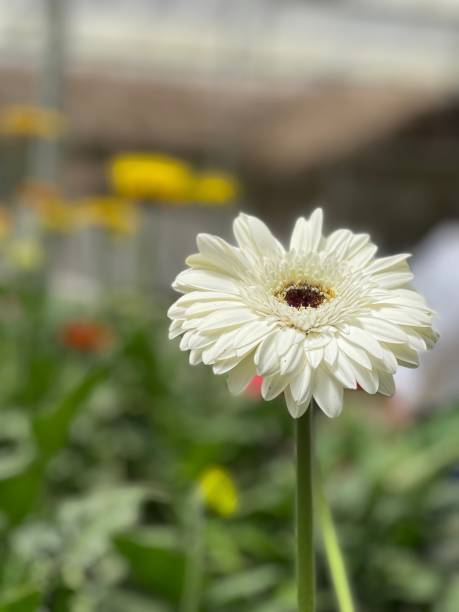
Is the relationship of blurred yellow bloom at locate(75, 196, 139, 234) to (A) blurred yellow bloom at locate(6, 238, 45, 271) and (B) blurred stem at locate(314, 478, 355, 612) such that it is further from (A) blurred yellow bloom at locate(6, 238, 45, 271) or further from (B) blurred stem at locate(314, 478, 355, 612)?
(B) blurred stem at locate(314, 478, 355, 612)

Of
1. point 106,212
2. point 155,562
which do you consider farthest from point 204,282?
point 106,212

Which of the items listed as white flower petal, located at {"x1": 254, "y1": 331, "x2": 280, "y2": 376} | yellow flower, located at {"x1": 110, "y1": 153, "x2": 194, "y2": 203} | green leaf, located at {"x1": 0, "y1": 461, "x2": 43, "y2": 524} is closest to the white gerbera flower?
white flower petal, located at {"x1": 254, "y1": 331, "x2": 280, "y2": 376}

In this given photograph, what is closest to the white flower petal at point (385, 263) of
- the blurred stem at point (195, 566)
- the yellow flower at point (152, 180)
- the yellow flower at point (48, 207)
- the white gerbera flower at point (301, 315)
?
the white gerbera flower at point (301, 315)

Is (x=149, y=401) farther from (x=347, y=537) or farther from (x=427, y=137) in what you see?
(x=427, y=137)

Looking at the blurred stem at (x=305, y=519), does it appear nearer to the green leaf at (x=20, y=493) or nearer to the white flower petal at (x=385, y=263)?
the white flower petal at (x=385, y=263)

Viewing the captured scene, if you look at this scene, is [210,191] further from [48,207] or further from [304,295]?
[304,295]

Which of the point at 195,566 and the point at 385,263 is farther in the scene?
the point at 195,566

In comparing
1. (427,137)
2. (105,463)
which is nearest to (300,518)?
(105,463)
